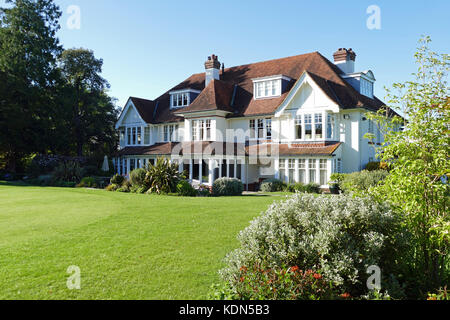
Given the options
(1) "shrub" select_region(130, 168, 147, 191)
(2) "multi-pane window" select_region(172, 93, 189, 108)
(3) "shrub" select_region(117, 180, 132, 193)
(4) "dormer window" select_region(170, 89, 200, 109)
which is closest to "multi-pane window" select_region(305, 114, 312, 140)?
(1) "shrub" select_region(130, 168, 147, 191)

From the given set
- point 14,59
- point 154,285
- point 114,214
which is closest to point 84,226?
point 114,214

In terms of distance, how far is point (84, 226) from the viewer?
10266 millimetres

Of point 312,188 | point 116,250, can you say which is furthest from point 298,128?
point 116,250

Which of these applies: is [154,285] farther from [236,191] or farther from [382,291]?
[236,191]

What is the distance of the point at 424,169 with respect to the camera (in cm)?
566

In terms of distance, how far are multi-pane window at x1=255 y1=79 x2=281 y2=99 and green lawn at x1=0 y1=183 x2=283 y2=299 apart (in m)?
18.2

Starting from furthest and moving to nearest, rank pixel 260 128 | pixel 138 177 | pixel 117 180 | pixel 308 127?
pixel 260 128 → pixel 308 127 → pixel 117 180 → pixel 138 177

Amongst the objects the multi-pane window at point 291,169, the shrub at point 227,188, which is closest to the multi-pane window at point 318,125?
the multi-pane window at point 291,169

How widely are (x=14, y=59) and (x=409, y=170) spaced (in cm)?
4122

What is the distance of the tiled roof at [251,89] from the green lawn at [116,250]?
16640 mm

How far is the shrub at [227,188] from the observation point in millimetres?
22297

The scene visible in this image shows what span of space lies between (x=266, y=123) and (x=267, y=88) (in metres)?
3.16

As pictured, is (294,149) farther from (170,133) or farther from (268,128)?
(170,133)
